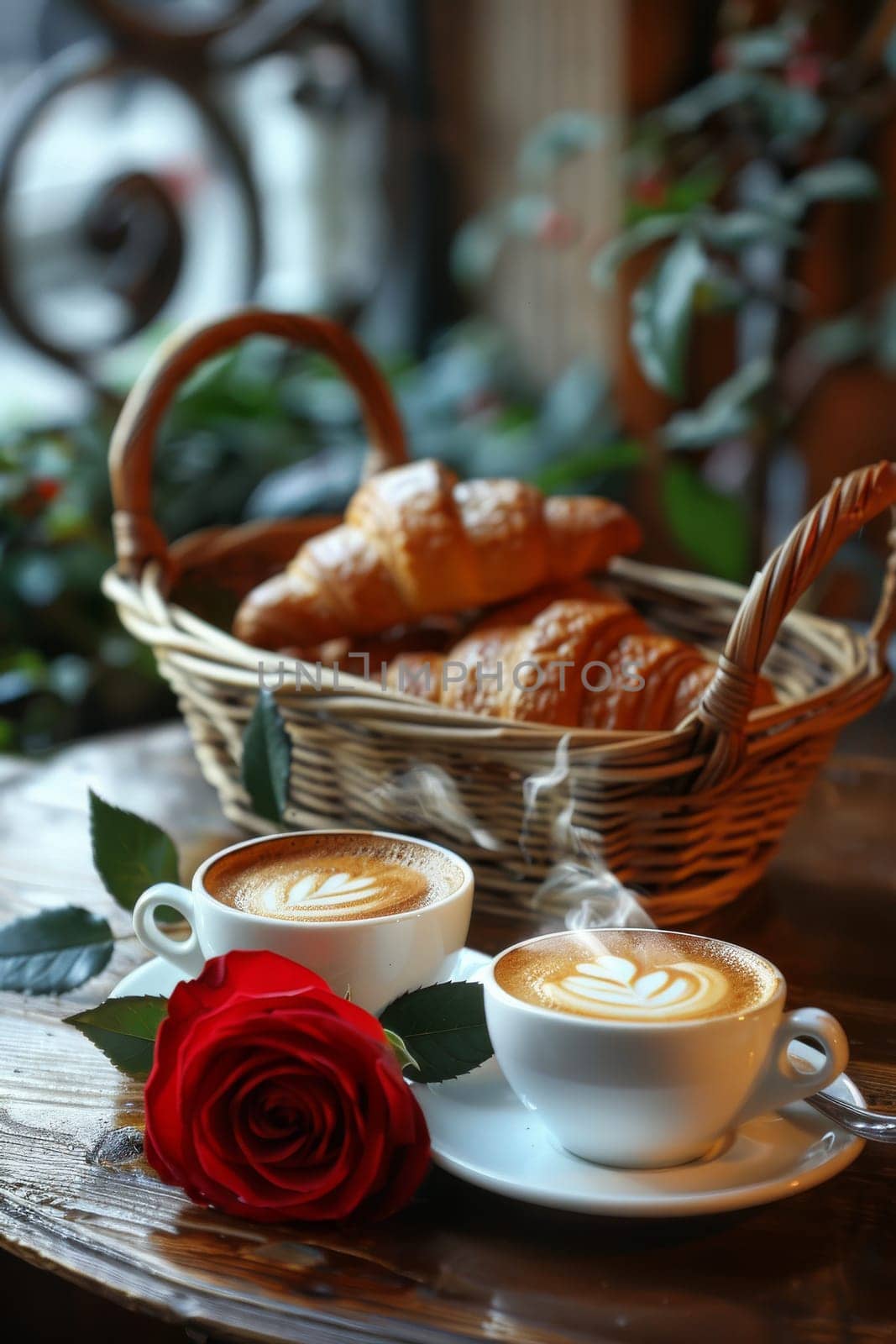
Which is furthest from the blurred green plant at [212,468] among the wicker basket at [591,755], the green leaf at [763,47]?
the wicker basket at [591,755]

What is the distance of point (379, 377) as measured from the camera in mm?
1490

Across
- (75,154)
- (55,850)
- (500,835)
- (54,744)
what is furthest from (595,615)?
(75,154)

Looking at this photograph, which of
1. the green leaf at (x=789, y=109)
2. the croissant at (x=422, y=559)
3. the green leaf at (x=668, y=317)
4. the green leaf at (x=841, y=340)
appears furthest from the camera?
the green leaf at (x=841, y=340)

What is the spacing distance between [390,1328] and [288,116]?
8.97ft

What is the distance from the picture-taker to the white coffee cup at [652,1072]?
0.57 metres

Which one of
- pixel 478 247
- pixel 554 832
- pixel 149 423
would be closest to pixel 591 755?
pixel 554 832

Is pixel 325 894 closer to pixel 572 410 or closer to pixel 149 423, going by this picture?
pixel 149 423

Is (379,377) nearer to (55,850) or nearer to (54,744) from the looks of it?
(55,850)

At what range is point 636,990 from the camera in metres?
0.62

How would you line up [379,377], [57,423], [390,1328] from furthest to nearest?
[57,423] → [379,377] → [390,1328]

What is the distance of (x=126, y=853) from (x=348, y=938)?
0.25 metres

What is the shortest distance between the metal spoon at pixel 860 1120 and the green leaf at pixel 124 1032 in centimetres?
34

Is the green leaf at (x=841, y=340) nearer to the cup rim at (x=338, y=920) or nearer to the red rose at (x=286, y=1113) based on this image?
the cup rim at (x=338, y=920)

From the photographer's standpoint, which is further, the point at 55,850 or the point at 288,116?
the point at 288,116
